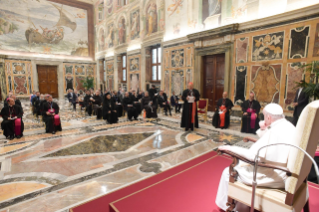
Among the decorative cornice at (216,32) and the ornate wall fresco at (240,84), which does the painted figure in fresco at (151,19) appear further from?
the ornate wall fresco at (240,84)

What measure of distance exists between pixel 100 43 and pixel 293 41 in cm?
1656

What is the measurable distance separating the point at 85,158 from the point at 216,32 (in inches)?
290

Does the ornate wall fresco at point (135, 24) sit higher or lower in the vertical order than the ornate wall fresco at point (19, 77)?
higher

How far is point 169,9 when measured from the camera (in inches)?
416

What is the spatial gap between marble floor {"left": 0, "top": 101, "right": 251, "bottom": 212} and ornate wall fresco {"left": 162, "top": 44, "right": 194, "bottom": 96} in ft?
13.4

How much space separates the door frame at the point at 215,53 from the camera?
26.5 ft

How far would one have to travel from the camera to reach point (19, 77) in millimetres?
15086

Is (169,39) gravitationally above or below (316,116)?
above

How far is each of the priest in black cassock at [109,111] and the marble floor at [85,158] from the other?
75cm

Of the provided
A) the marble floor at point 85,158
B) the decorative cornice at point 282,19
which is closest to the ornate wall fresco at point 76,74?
the marble floor at point 85,158

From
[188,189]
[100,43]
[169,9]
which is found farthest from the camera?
[100,43]

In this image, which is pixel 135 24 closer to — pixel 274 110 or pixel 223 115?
pixel 223 115

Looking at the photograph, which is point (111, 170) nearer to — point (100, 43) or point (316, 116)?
point (316, 116)

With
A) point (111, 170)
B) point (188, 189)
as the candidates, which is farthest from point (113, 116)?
point (188, 189)
